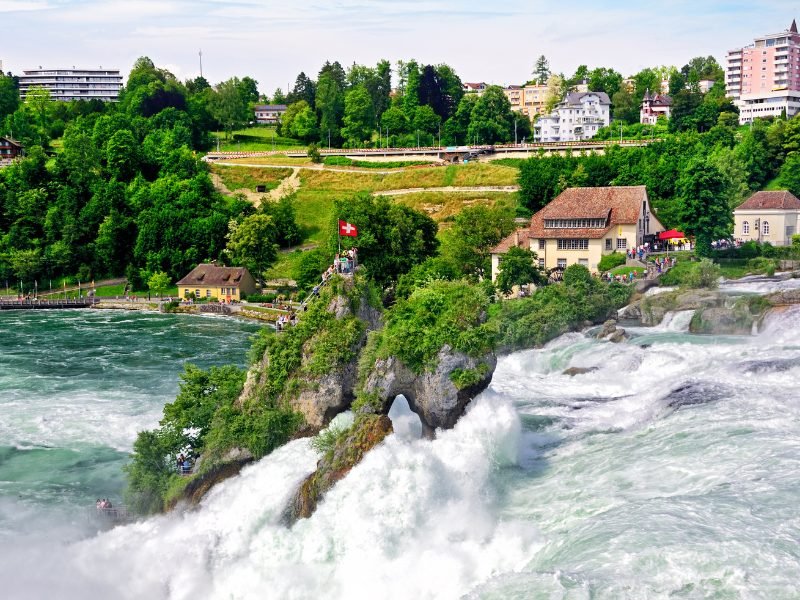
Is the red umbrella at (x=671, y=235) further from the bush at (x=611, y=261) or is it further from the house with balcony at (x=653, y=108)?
the house with balcony at (x=653, y=108)

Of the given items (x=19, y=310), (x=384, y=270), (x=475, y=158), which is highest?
(x=475, y=158)

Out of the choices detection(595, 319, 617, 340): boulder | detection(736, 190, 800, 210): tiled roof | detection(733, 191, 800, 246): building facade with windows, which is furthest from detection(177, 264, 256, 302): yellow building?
detection(595, 319, 617, 340): boulder

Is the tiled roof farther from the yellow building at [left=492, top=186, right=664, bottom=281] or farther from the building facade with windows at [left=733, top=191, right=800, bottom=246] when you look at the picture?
the yellow building at [left=492, top=186, right=664, bottom=281]

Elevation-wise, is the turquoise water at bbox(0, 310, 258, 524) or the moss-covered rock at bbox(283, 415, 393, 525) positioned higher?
the moss-covered rock at bbox(283, 415, 393, 525)

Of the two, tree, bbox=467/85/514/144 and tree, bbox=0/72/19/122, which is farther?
tree, bbox=0/72/19/122

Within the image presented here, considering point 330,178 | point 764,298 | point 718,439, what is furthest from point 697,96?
point 718,439

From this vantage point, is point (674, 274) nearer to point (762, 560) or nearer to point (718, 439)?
point (718, 439)
